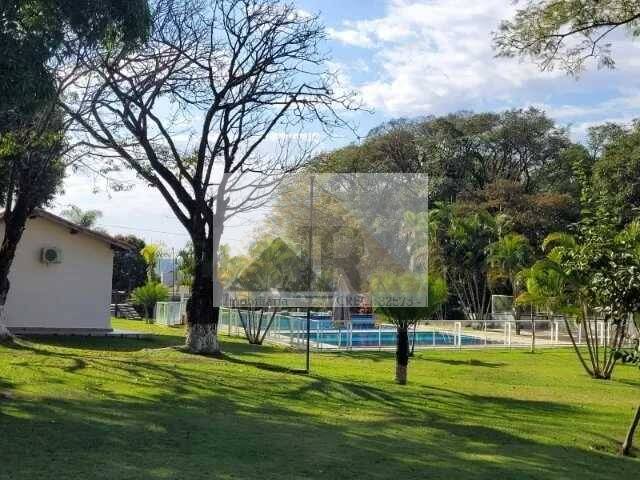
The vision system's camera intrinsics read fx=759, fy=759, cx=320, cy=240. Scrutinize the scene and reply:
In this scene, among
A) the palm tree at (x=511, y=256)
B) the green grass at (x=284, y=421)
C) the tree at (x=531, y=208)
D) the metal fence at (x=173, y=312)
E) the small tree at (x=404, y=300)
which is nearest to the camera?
the green grass at (x=284, y=421)

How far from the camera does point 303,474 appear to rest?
675 centimetres

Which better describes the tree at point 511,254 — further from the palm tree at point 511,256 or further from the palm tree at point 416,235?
the palm tree at point 416,235

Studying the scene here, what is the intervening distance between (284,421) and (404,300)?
5.83 m

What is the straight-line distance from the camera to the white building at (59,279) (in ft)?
75.4

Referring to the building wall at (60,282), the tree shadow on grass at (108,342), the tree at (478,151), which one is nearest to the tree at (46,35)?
the tree shadow on grass at (108,342)

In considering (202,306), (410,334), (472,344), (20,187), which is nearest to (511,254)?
(472,344)

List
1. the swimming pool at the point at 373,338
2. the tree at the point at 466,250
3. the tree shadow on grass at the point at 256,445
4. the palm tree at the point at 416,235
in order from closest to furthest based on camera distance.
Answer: the tree shadow on grass at the point at 256,445, the palm tree at the point at 416,235, the swimming pool at the point at 373,338, the tree at the point at 466,250

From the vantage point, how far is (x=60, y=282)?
926 inches

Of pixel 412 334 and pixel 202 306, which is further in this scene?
pixel 412 334

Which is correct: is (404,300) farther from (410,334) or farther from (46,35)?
(410,334)

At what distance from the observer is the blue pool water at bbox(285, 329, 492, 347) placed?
23.6m

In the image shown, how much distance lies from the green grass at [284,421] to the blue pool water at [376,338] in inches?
253

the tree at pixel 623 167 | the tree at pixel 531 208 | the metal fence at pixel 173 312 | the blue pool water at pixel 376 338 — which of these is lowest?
the blue pool water at pixel 376 338

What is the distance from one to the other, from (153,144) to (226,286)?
13.4 ft
